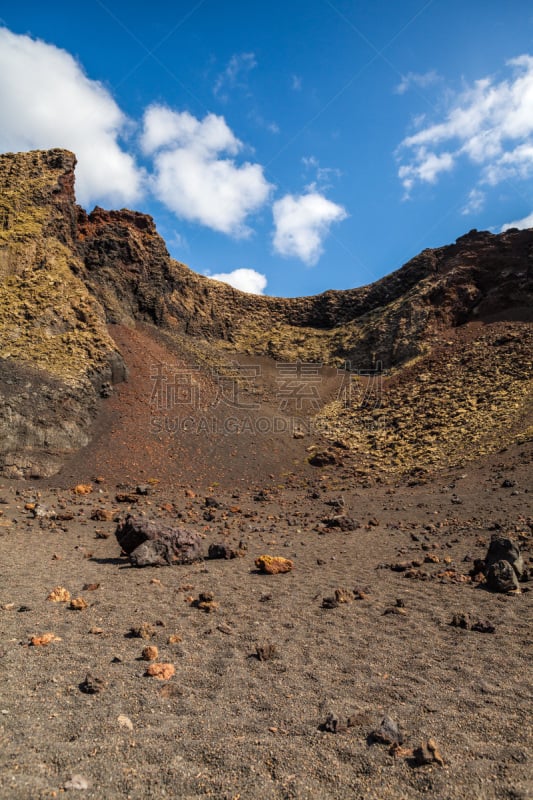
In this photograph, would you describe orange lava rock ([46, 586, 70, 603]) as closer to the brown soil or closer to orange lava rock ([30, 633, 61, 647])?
the brown soil

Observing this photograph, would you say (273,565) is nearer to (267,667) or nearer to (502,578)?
(267,667)

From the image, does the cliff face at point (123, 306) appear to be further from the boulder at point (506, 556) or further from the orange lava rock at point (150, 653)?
the boulder at point (506, 556)

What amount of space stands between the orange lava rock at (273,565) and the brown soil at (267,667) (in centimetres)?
23

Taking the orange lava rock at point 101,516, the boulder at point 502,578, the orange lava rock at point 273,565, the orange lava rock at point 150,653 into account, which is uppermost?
the boulder at point 502,578

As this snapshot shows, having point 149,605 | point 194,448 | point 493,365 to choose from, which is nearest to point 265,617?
point 149,605

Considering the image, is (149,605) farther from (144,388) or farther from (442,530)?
(144,388)

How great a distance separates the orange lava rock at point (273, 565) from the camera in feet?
28.3

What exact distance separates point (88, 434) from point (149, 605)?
51.2ft

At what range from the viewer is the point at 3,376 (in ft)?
61.0

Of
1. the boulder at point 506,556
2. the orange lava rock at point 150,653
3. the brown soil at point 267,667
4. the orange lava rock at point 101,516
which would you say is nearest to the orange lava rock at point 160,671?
the brown soil at point 267,667

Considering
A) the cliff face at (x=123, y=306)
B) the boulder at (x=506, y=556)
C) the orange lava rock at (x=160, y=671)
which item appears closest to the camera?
the orange lava rock at (x=160, y=671)

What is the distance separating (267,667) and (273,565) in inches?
162

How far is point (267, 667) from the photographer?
15.2 ft

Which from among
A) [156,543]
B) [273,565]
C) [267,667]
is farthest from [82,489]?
[267,667]
